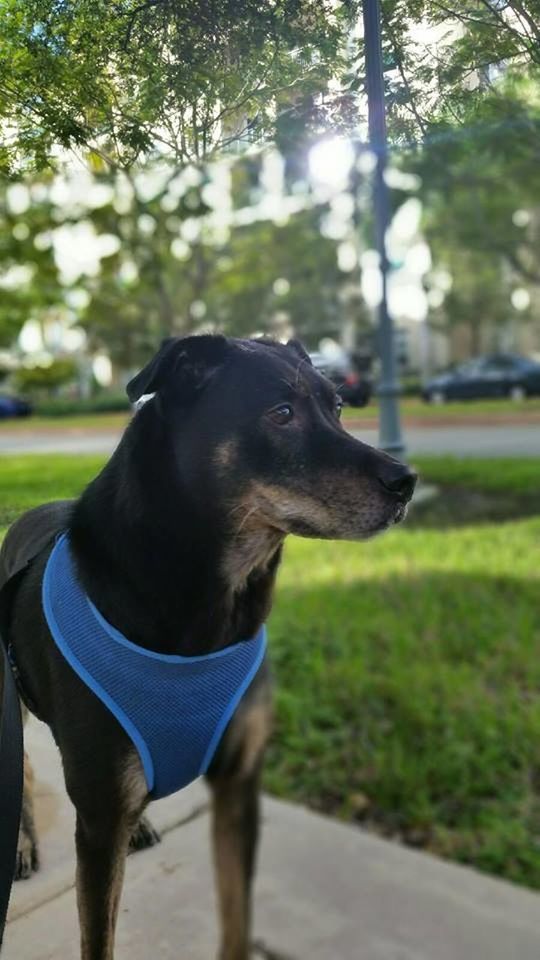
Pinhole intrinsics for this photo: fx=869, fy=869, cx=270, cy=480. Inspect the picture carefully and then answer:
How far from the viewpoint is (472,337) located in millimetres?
35531

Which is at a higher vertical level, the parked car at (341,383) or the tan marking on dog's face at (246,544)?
the parked car at (341,383)

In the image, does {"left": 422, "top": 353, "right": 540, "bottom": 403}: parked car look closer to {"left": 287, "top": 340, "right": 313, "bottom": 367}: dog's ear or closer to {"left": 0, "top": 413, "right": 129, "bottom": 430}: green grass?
{"left": 0, "top": 413, "right": 129, "bottom": 430}: green grass

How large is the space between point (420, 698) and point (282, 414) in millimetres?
3048

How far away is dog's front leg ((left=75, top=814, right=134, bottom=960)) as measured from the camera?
1038 mm

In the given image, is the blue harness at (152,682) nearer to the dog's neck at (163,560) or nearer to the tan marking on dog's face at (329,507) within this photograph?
the dog's neck at (163,560)

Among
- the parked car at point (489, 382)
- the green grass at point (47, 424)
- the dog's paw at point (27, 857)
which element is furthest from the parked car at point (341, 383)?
the parked car at point (489, 382)

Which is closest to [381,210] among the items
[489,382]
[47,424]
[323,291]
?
[47,424]

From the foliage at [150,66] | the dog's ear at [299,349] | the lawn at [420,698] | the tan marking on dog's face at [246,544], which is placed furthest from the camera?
the lawn at [420,698]

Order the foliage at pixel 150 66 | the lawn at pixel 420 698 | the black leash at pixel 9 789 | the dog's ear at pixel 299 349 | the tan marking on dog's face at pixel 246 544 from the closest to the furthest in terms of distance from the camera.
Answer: the foliage at pixel 150 66 → the black leash at pixel 9 789 → the tan marking on dog's face at pixel 246 544 → the dog's ear at pixel 299 349 → the lawn at pixel 420 698

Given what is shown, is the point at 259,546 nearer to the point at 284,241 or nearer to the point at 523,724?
the point at 523,724

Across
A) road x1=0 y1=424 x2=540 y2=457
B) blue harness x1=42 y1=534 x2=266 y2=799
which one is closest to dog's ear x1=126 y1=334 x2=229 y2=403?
blue harness x1=42 y1=534 x2=266 y2=799

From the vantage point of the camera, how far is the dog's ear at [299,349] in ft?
4.26

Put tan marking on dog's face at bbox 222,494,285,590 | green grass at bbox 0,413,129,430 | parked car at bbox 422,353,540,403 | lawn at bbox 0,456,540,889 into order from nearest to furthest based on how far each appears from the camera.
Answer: tan marking on dog's face at bbox 222,494,285,590, lawn at bbox 0,456,540,889, green grass at bbox 0,413,129,430, parked car at bbox 422,353,540,403

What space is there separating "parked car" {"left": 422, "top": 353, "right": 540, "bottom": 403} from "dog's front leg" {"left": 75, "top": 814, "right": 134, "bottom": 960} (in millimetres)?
20621
